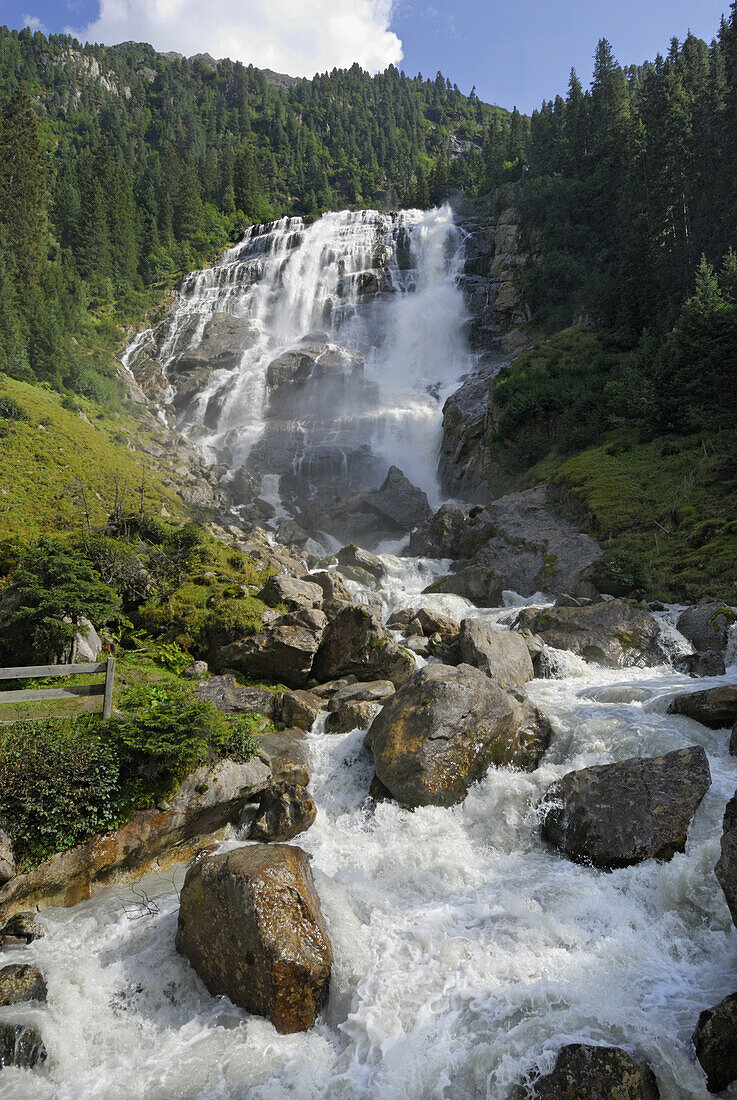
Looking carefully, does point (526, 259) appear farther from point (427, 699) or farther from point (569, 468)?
point (427, 699)

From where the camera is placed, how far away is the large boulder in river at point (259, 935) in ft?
22.7

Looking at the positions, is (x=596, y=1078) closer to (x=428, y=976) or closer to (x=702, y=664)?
(x=428, y=976)

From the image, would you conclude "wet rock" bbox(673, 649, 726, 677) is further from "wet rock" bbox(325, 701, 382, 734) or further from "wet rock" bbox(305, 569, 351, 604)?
"wet rock" bbox(305, 569, 351, 604)

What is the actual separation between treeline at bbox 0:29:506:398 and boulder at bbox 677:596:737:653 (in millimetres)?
39799

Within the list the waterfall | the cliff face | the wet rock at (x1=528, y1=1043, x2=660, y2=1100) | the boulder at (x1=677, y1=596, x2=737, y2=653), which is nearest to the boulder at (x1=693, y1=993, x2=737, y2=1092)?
the wet rock at (x1=528, y1=1043, x2=660, y2=1100)

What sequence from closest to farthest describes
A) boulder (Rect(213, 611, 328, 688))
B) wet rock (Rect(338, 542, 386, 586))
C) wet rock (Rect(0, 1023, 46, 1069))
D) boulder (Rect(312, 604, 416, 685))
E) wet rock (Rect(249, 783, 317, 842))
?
wet rock (Rect(0, 1023, 46, 1069)) < wet rock (Rect(249, 783, 317, 842)) < boulder (Rect(213, 611, 328, 688)) < boulder (Rect(312, 604, 416, 685)) < wet rock (Rect(338, 542, 386, 586))

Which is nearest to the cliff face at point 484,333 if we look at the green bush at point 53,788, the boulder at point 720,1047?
the green bush at point 53,788

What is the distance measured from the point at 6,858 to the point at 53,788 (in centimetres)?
109

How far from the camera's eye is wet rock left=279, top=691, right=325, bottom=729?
47.5 ft

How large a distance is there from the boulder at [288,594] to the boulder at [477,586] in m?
7.17

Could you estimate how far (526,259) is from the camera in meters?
58.2

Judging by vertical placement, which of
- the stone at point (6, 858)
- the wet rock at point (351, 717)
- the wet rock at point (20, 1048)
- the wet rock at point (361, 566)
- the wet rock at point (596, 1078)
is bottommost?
the wet rock at point (20, 1048)

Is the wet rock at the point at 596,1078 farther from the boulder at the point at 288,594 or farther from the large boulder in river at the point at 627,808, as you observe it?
the boulder at the point at 288,594

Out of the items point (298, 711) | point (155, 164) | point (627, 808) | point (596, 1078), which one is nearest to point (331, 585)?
point (298, 711)
